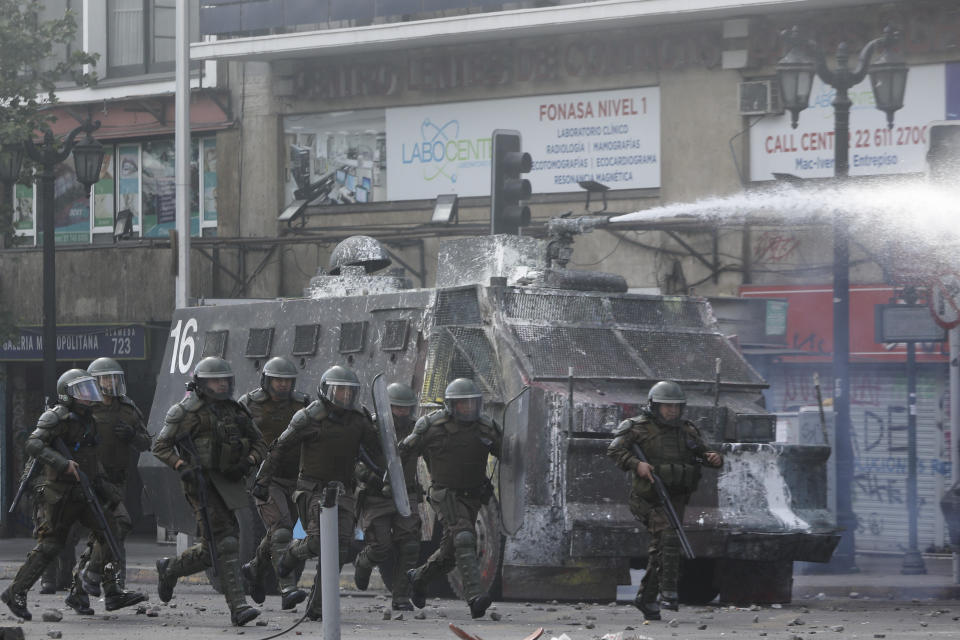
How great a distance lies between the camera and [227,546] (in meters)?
12.3

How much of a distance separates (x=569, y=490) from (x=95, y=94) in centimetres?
1552

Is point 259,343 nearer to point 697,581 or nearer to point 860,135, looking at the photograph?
point 697,581

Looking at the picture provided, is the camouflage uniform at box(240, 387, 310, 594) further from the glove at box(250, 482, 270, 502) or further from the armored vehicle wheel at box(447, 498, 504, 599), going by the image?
the armored vehicle wheel at box(447, 498, 504, 599)

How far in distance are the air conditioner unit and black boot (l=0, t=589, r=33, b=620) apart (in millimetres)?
11778

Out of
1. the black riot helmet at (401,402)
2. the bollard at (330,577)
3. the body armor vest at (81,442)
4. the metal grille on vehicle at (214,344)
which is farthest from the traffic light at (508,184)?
the bollard at (330,577)

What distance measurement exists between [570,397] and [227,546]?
2644mm

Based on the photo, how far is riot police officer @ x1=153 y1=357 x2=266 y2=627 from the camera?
12.4 metres

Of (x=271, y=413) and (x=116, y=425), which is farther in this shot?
(x=116, y=425)

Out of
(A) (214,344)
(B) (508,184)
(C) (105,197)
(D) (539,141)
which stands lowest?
(A) (214,344)

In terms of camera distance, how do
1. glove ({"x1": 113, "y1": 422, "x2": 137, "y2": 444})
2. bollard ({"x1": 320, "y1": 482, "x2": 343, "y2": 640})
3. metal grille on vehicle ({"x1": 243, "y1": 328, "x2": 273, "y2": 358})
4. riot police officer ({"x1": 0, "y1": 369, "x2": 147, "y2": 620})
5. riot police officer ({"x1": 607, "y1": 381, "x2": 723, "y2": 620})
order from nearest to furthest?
bollard ({"x1": 320, "y1": 482, "x2": 343, "y2": 640}) < riot police officer ({"x1": 607, "y1": 381, "x2": 723, "y2": 620}) < riot police officer ({"x1": 0, "y1": 369, "x2": 147, "y2": 620}) < glove ({"x1": 113, "y1": 422, "x2": 137, "y2": 444}) < metal grille on vehicle ({"x1": 243, "y1": 328, "x2": 273, "y2": 358})

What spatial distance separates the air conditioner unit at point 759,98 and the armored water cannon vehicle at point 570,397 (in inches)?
257

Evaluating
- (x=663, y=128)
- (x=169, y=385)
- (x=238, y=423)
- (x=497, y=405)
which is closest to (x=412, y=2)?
(x=663, y=128)

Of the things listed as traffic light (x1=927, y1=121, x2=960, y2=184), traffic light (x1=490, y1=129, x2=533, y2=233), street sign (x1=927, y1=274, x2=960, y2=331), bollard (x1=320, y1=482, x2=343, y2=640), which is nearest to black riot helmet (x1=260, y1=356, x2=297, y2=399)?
traffic light (x1=490, y1=129, x2=533, y2=233)

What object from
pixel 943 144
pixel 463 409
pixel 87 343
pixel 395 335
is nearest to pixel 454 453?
pixel 463 409
